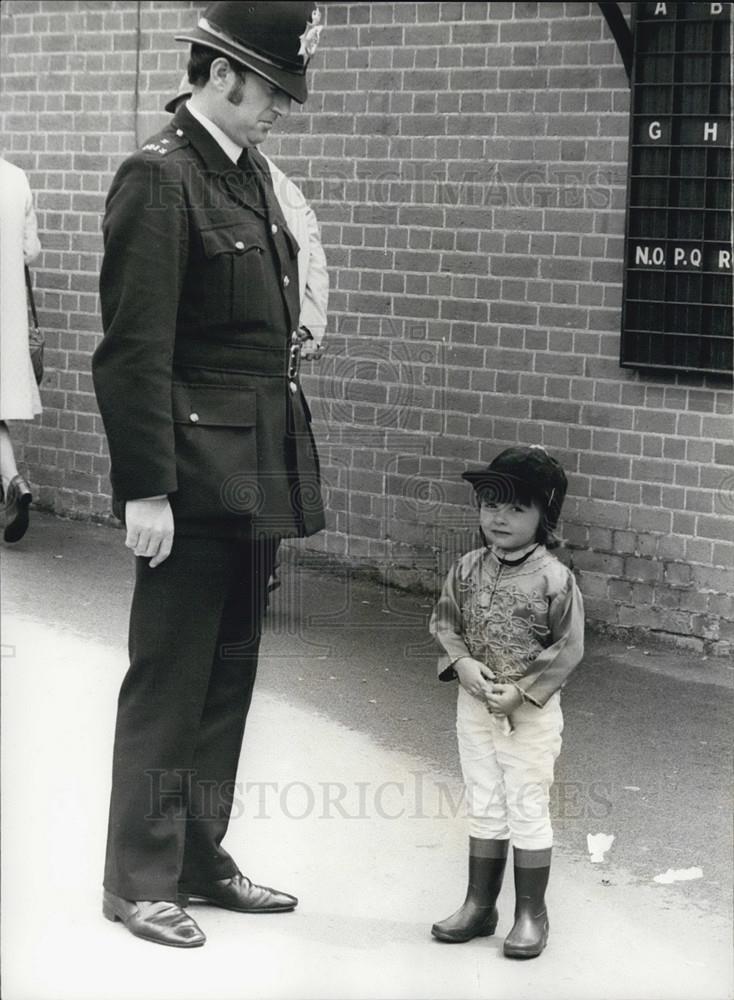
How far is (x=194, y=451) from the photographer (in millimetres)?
3805

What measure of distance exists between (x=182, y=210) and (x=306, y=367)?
13.1ft

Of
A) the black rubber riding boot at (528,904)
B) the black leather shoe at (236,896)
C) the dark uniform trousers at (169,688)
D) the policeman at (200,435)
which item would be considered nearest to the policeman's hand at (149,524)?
the policeman at (200,435)

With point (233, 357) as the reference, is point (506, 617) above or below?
below

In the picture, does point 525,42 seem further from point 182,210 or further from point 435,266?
point 182,210

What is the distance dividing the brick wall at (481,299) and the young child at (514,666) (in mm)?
2770

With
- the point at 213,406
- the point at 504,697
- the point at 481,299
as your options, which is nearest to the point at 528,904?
the point at 504,697

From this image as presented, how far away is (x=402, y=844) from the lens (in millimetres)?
4699

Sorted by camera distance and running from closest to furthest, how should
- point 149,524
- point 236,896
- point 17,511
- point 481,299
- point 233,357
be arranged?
point 149,524
point 233,357
point 236,896
point 481,299
point 17,511

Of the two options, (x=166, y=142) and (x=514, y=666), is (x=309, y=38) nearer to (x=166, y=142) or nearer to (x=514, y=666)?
(x=166, y=142)

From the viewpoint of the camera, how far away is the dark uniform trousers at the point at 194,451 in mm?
3674

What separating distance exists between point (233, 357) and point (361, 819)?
1642 millimetres

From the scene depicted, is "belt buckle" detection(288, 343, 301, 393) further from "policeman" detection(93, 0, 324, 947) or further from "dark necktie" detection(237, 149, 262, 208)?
"dark necktie" detection(237, 149, 262, 208)

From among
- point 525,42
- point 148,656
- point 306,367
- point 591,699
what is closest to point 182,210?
point 148,656

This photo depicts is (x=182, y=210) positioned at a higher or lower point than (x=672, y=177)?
lower
